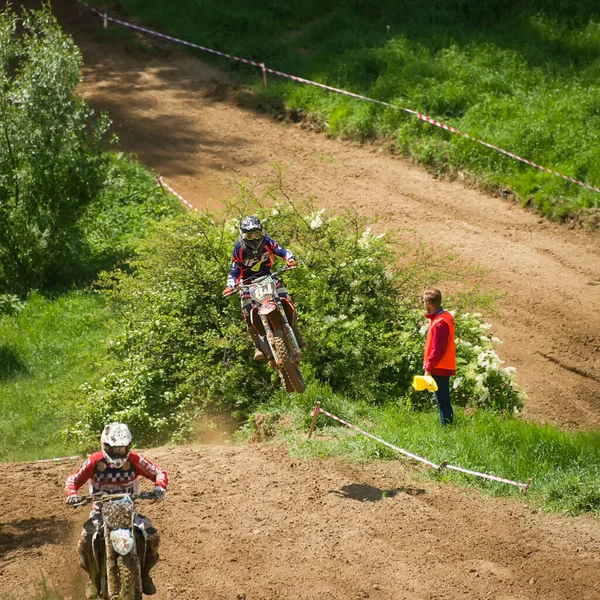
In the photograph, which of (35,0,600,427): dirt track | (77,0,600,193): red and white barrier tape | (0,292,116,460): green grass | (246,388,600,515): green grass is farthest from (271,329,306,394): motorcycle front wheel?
(77,0,600,193): red and white barrier tape

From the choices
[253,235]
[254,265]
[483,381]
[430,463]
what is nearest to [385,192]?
[483,381]

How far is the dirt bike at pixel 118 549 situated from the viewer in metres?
7.36

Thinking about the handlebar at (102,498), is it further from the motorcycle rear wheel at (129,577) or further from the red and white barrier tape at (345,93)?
the red and white barrier tape at (345,93)

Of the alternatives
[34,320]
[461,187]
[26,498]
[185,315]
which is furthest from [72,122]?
[26,498]

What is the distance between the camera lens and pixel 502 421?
1160 centimetres

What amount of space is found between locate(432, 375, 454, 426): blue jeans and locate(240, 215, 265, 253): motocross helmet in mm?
2649

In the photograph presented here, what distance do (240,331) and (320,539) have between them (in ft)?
14.7

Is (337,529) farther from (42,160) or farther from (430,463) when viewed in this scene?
(42,160)

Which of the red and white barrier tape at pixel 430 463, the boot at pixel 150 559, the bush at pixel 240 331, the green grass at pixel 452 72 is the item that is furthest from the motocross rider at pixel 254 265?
the green grass at pixel 452 72

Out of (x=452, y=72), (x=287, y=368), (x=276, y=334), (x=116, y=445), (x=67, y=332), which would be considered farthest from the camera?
(x=452, y=72)

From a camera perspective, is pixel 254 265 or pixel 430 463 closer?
pixel 430 463

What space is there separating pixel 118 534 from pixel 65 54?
12.8 m

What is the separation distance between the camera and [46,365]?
636 inches

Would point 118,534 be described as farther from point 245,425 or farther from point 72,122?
point 72,122
